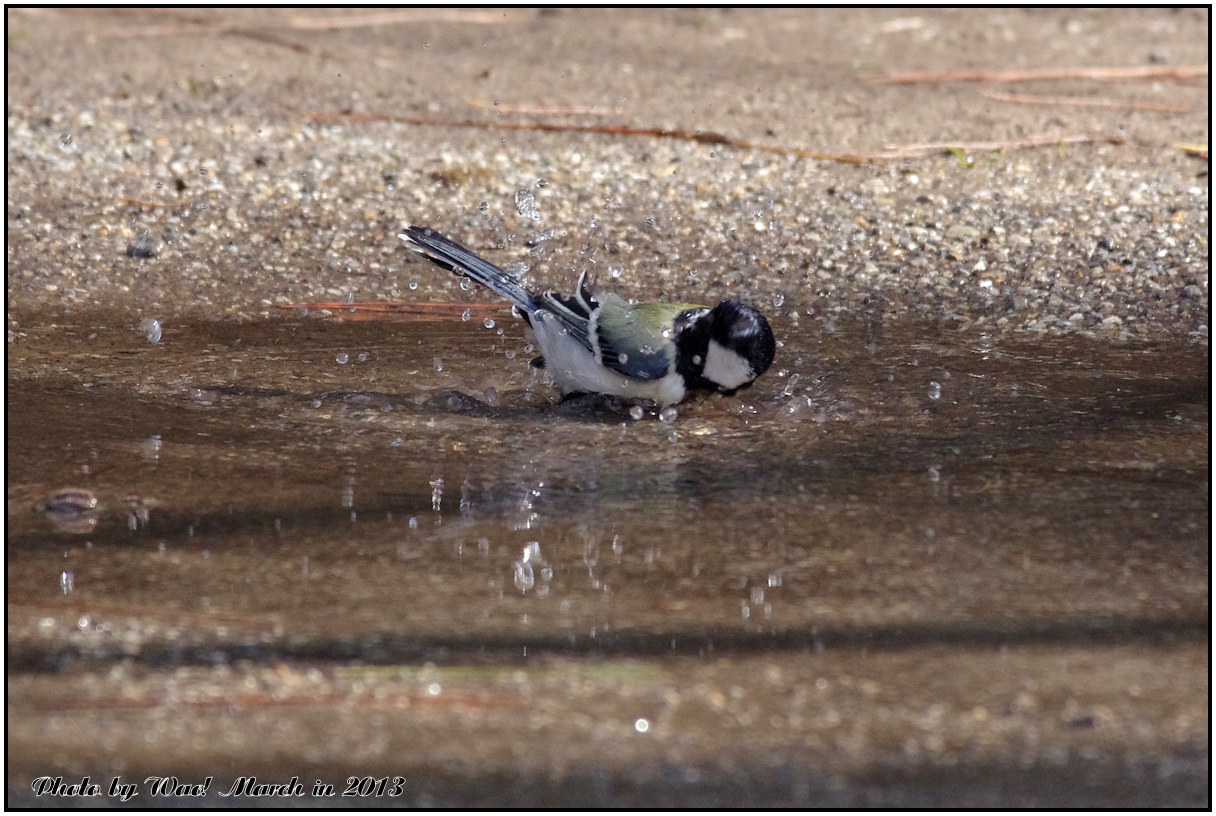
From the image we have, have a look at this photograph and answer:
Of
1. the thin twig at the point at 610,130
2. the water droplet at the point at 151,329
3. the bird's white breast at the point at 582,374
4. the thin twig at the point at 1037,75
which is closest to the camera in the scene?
the bird's white breast at the point at 582,374

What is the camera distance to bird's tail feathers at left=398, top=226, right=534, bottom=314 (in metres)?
4.68

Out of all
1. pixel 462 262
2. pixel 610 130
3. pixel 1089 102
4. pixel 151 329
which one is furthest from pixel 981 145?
pixel 151 329

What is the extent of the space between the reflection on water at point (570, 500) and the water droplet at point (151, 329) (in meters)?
0.08

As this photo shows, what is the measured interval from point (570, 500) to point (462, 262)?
1.28m

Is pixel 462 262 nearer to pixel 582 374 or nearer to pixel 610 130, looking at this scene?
pixel 582 374

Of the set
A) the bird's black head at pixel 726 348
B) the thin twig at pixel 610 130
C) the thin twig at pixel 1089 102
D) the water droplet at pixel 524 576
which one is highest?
the thin twig at pixel 1089 102

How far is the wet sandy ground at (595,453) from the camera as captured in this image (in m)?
2.52

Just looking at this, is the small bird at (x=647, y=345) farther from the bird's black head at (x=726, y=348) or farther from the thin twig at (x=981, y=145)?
the thin twig at (x=981, y=145)

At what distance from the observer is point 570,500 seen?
3.67m

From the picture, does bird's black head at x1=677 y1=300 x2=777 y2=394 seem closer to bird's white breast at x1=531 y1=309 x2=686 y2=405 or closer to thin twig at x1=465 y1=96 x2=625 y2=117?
bird's white breast at x1=531 y1=309 x2=686 y2=405

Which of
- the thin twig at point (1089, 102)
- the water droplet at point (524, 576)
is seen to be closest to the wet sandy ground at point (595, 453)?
the water droplet at point (524, 576)

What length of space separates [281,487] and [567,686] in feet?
4.23

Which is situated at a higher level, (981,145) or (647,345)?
(981,145)

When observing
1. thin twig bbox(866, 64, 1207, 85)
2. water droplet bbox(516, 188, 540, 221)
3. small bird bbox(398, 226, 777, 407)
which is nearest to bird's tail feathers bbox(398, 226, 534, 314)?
small bird bbox(398, 226, 777, 407)
